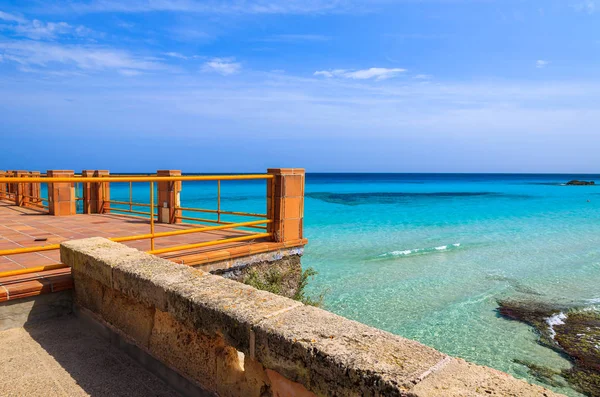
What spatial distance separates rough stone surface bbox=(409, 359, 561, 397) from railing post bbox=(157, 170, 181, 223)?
344 inches

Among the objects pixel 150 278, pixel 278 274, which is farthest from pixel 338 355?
pixel 278 274

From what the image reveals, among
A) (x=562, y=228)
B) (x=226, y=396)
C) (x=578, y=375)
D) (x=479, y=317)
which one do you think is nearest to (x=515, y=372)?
(x=578, y=375)

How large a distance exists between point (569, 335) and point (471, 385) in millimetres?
8251

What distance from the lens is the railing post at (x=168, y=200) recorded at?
9.66 metres

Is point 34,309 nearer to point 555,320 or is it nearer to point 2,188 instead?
point 555,320

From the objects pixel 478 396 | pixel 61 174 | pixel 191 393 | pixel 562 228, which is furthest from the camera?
pixel 562 228

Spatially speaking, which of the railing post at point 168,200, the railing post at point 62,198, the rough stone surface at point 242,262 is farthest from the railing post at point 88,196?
the rough stone surface at point 242,262

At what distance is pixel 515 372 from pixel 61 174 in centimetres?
1210

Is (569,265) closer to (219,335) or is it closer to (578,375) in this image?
(578,375)

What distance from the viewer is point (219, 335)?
2451 millimetres

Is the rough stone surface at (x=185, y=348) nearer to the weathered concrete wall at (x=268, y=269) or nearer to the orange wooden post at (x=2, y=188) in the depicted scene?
the weathered concrete wall at (x=268, y=269)

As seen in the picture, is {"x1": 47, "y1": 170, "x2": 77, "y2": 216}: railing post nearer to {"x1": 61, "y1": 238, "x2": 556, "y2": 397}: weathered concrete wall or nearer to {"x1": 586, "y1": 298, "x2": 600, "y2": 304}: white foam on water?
{"x1": 61, "y1": 238, "x2": 556, "y2": 397}: weathered concrete wall

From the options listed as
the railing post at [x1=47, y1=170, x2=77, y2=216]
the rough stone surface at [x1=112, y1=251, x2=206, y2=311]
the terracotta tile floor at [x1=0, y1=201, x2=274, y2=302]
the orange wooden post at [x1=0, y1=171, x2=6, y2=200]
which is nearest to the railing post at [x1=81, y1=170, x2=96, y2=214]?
the railing post at [x1=47, y1=170, x2=77, y2=216]

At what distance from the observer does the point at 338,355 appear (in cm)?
178
